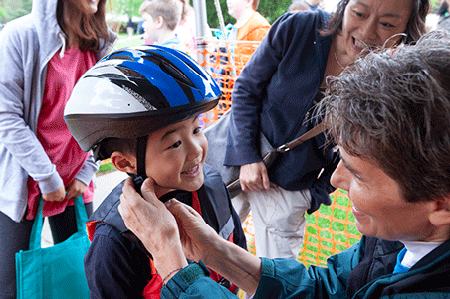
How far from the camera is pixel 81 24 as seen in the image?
2.10 metres

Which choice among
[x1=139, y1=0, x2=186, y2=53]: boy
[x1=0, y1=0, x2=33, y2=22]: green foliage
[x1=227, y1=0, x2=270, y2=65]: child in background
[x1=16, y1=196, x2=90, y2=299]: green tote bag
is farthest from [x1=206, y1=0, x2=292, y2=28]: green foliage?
[x1=16, y1=196, x2=90, y2=299]: green tote bag

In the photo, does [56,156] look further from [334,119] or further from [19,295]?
[334,119]

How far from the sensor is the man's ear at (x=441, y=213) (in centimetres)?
96

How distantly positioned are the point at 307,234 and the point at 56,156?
3.11m

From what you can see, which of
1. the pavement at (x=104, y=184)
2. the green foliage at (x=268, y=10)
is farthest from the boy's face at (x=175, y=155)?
the green foliage at (x=268, y=10)

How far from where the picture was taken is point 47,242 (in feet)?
12.0

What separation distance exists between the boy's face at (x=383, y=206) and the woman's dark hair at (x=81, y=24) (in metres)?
1.76

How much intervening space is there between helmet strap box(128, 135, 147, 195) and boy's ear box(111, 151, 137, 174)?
0.18 ft

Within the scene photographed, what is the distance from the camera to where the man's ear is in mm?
963

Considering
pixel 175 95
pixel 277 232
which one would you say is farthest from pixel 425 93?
pixel 277 232

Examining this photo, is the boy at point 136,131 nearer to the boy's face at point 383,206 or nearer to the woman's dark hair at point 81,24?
the boy's face at point 383,206

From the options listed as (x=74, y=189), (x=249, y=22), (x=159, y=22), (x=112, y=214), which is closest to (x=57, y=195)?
(x=74, y=189)

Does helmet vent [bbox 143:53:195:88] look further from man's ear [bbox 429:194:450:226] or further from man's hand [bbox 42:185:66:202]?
man's hand [bbox 42:185:66:202]

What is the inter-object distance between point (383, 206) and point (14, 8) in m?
9.09
